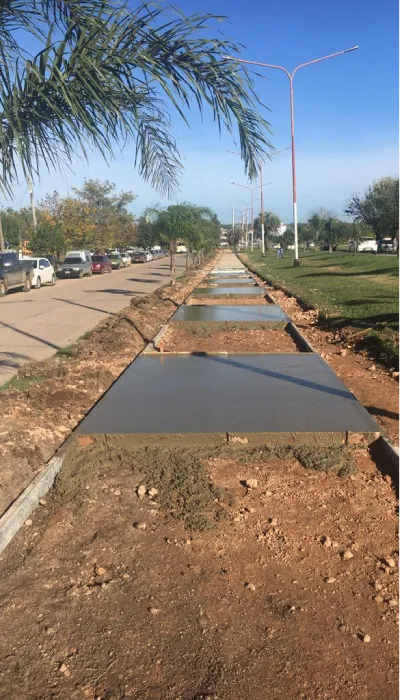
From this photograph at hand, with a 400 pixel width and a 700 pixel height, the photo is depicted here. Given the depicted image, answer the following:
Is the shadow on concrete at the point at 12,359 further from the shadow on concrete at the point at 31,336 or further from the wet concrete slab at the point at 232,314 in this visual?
the wet concrete slab at the point at 232,314

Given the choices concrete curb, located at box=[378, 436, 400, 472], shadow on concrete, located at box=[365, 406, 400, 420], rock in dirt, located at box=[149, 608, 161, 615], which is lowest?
rock in dirt, located at box=[149, 608, 161, 615]

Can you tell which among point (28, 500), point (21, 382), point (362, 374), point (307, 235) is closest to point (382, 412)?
point (362, 374)

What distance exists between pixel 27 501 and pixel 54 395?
293 cm

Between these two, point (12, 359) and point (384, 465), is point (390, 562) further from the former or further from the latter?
point (12, 359)

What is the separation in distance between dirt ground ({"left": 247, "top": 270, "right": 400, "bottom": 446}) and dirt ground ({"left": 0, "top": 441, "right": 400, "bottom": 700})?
5.07ft

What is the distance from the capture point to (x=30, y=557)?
324cm

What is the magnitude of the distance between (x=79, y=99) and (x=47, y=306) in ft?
51.7

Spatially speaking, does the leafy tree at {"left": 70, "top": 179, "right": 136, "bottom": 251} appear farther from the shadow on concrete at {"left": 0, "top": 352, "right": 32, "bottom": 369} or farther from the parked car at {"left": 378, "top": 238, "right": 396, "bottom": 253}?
the shadow on concrete at {"left": 0, "top": 352, "right": 32, "bottom": 369}

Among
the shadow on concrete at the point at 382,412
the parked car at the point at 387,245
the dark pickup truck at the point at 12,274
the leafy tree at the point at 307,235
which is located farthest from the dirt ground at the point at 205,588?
the leafy tree at the point at 307,235

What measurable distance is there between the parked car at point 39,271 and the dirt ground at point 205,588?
22331mm

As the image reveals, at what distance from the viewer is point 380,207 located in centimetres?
5309

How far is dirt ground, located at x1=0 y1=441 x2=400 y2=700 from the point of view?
2.30 m

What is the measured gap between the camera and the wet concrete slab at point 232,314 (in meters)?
12.6

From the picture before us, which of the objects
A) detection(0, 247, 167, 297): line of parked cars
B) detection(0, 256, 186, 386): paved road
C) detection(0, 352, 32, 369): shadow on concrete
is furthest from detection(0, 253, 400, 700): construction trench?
detection(0, 247, 167, 297): line of parked cars
